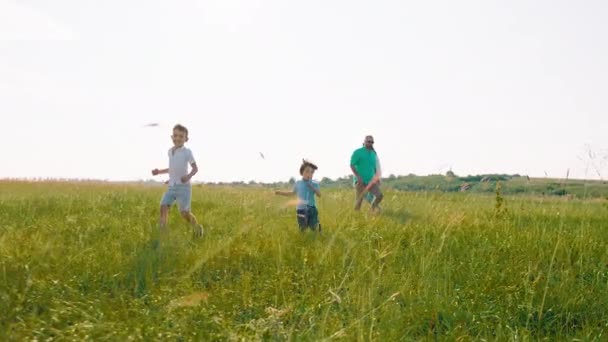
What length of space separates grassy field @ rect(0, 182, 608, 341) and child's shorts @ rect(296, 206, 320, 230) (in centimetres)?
40

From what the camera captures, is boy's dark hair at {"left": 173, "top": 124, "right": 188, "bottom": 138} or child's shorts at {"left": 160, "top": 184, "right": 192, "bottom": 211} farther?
boy's dark hair at {"left": 173, "top": 124, "right": 188, "bottom": 138}

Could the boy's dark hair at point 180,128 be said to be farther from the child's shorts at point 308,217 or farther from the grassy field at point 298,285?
the child's shorts at point 308,217

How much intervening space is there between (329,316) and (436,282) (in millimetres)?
1233

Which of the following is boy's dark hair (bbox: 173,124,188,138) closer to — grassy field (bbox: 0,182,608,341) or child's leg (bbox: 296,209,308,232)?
grassy field (bbox: 0,182,608,341)

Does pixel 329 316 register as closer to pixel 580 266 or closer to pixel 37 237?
pixel 580 266

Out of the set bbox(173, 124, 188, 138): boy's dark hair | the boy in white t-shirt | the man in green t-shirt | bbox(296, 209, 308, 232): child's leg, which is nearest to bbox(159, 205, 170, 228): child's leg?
the boy in white t-shirt

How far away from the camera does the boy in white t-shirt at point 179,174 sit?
25.2 feet

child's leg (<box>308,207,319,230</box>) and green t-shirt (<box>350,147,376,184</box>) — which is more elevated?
green t-shirt (<box>350,147,376,184</box>)

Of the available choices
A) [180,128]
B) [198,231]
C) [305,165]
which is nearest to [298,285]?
[198,231]

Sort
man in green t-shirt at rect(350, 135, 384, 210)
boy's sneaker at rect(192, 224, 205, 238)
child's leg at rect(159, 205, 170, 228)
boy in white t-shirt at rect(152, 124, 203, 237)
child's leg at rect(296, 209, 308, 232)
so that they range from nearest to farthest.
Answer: boy's sneaker at rect(192, 224, 205, 238)
child's leg at rect(296, 209, 308, 232)
child's leg at rect(159, 205, 170, 228)
boy in white t-shirt at rect(152, 124, 203, 237)
man in green t-shirt at rect(350, 135, 384, 210)

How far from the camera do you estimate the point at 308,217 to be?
730cm

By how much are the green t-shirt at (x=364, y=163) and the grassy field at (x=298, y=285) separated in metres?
3.88

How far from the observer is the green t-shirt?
10.9 meters

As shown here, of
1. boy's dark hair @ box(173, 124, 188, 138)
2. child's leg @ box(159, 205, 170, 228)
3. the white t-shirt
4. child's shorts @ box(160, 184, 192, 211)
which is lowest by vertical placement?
child's leg @ box(159, 205, 170, 228)
